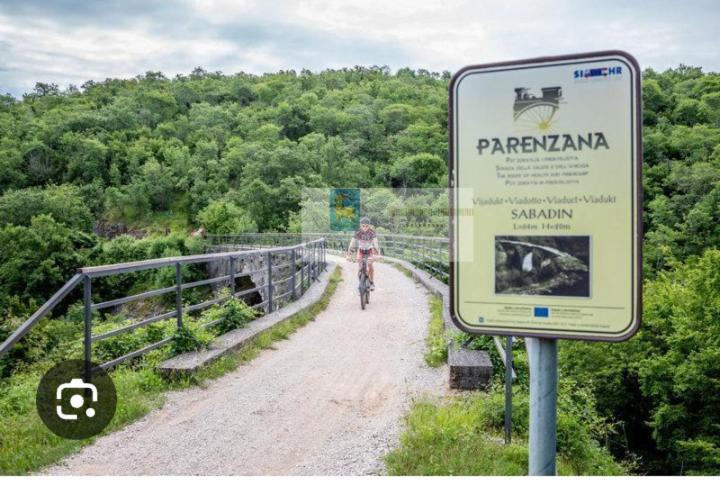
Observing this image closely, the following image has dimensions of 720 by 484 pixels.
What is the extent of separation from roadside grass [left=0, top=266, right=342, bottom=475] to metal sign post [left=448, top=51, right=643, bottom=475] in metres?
3.59

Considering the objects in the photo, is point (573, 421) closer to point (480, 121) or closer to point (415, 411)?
point (415, 411)

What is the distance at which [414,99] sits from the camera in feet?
348

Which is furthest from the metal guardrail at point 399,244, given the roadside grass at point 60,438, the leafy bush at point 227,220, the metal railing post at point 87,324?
the metal railing post at point 87,324

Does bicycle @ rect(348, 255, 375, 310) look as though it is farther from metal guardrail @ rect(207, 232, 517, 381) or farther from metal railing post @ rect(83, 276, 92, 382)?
metal railing post @ rect(83, 276, 92, 382)

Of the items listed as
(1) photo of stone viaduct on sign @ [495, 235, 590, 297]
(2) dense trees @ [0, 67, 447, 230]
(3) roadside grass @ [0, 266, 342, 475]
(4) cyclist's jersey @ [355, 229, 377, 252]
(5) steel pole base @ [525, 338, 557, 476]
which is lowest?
(3) roadside grass @ [0, 266, 342, 475]

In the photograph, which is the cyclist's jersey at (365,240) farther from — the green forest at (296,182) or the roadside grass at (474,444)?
the roadside grass at (474,444)

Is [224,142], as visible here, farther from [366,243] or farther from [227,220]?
[366,243]

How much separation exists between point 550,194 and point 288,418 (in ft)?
13.4

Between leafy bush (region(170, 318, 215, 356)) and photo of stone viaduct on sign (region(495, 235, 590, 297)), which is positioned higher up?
photo of stone viaduct on sign (region(495, 235, 590, 297))

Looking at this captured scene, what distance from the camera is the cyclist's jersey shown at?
484 inches

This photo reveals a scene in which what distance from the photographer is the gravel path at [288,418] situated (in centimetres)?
413

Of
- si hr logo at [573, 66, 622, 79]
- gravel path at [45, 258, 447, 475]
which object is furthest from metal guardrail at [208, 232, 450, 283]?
si hr logo at [573, 66, 622, 79]

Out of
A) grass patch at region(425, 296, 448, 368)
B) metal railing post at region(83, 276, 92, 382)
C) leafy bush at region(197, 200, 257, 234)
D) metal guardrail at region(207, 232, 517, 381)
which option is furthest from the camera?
leafy bush at region(197, 200, 257, 234)
